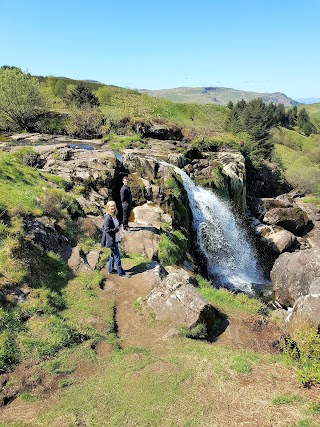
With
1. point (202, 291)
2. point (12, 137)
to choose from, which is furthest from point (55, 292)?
point (12, 137)

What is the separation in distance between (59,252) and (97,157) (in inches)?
460

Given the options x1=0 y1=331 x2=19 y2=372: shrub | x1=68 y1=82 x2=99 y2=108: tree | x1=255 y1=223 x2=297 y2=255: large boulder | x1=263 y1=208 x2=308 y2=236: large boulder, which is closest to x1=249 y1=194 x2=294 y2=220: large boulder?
x1=263 y1=208 x2=308 y2=236: large boulder

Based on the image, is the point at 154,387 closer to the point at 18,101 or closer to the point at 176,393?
the point at 176,393

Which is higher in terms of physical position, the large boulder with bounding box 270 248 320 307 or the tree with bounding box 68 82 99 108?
the tree with bounding box 68 82 99 108

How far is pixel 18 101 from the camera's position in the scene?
43406 mm

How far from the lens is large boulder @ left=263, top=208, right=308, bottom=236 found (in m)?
40.2

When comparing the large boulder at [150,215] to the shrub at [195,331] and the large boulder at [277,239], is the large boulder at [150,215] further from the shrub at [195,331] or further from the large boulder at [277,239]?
the large boulder at [277,239]

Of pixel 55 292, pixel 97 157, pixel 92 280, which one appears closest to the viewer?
pixel 55 292

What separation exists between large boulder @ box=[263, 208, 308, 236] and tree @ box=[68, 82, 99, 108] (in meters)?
32.0

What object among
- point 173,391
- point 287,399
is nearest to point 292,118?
point 287,399

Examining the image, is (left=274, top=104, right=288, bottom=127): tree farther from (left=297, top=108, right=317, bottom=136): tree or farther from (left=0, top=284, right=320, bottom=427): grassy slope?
(left=0, top=284, right=320, bottom=427): grassy slope

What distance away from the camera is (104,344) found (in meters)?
9.70

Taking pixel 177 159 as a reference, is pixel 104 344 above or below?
below

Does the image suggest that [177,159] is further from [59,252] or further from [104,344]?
[104,344]
